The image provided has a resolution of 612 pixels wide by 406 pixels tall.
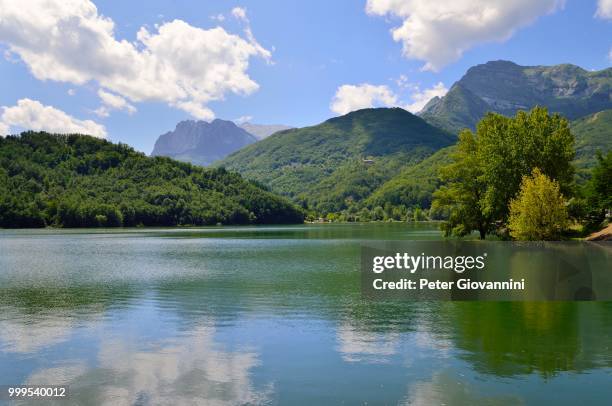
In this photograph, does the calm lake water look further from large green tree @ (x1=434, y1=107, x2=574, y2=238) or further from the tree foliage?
large green tree @ (x1=434, y1=107, x2=574, y2=238)

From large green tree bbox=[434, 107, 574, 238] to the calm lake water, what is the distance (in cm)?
5430

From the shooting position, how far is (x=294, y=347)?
26156mm

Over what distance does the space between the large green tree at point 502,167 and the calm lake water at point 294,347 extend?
54.3m

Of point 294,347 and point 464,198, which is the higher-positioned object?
point 464,198

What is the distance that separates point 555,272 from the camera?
54.8 meters

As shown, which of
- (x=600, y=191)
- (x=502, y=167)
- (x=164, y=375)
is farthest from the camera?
(x=600, y=191)

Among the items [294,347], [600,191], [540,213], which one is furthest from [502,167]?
[294,347]

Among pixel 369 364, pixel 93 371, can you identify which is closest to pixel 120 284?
pixel 93 371

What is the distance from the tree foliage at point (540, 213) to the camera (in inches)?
3083

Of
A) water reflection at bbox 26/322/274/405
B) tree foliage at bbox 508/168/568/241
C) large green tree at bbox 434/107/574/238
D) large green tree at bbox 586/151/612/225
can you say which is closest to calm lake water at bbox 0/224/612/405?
water reflection at bbox 26/322/274/405

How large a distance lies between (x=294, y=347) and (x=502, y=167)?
75035mm

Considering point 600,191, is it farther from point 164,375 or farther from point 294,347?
point 164,375

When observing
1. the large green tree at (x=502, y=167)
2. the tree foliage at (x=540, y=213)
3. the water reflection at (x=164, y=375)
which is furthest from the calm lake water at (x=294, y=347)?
the large green tree at (x=502, y=167)

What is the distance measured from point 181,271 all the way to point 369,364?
41835 millimetres
